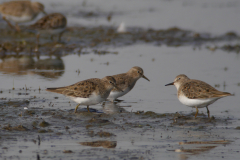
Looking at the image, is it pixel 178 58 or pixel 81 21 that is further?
pixel 81 21

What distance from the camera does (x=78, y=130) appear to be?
366 inches

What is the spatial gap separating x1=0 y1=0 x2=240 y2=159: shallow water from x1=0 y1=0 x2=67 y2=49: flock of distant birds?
3.25 feet

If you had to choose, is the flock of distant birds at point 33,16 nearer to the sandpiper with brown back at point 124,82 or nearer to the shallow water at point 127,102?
the shallow water at point 127,102

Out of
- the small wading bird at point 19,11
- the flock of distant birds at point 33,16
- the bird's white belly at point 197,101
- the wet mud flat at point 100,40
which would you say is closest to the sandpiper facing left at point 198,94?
the bird's white belly at point 197,101

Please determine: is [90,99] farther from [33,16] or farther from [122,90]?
[33,16]

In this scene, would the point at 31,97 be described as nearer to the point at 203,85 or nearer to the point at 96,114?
the point at 96,114

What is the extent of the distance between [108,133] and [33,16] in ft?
52.9

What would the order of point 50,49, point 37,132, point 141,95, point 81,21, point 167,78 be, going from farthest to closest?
point 81,21, point 50,49, point 167,78, point 141,95, point 37,132

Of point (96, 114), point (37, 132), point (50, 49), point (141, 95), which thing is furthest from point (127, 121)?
point (50, 49)

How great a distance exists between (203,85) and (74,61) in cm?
930

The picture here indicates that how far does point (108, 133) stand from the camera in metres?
9.00

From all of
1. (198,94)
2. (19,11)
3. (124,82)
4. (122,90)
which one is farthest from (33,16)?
(198,94)

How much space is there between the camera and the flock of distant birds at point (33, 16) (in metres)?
21.7

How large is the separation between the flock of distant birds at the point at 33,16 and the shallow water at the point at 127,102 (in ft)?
3.25
